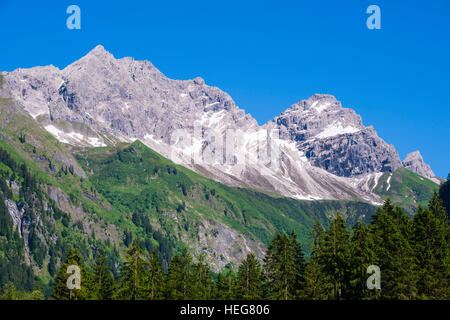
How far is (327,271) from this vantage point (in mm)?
78875

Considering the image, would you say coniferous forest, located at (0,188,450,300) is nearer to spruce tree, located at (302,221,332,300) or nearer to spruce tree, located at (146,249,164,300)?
spruce tree, located at (302,221,332,300)

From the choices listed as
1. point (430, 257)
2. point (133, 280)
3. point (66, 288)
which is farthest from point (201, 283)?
point (430, 257)

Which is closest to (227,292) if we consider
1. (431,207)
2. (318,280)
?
(318,280)

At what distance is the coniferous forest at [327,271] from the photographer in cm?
7556

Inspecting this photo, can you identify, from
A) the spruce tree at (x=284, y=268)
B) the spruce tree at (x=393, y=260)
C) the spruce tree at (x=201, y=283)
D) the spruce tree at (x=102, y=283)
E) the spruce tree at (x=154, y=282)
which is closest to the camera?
the spruce tree at (x=393, y=260)

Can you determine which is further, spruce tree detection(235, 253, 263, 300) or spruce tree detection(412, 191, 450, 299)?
spruce tree detection(235, 253, 263, 300)

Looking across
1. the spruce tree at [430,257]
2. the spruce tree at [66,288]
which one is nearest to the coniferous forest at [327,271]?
the spruce tree at [430,257]

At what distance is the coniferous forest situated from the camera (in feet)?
248

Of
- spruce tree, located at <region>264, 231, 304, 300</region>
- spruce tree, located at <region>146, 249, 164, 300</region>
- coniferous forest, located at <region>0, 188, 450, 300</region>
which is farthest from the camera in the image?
spruce tree, located at <region>146, 249, 164, 300</region>

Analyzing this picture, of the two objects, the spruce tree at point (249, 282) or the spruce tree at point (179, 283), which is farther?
the spruce tree at point (179, 283)

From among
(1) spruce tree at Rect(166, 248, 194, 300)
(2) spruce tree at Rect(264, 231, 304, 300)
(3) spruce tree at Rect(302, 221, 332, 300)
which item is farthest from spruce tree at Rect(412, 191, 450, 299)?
(1) spruce tree at Rect(166, 248, 194, 300)

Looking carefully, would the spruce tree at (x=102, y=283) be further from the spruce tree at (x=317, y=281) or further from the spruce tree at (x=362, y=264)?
the spruce tree at (x=362, y=264)

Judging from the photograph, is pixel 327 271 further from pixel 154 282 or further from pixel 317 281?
pixel 154 282
